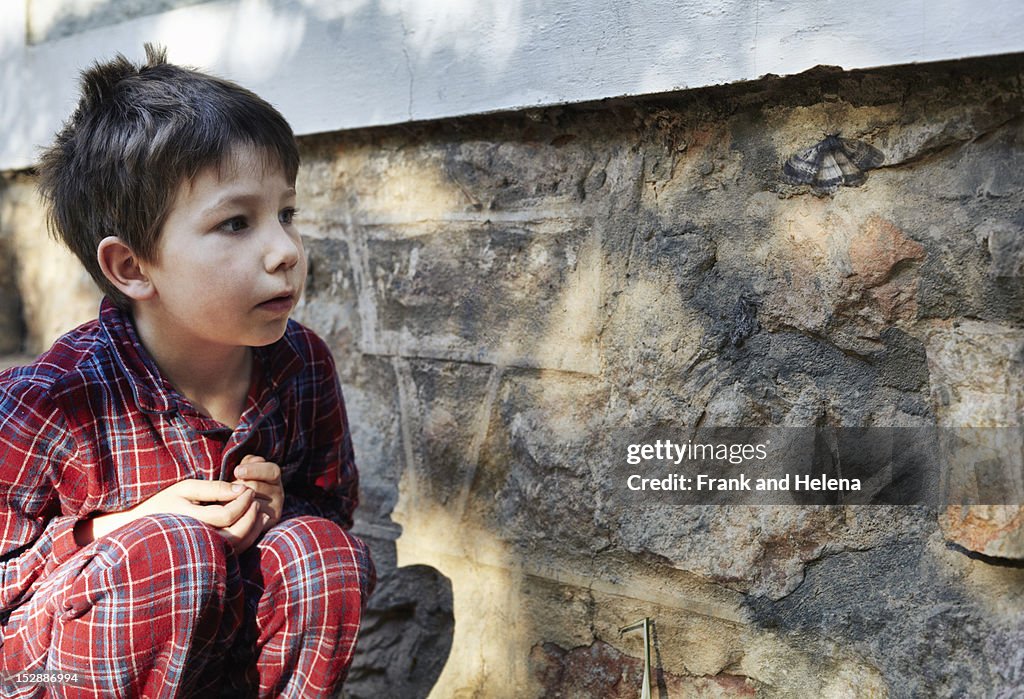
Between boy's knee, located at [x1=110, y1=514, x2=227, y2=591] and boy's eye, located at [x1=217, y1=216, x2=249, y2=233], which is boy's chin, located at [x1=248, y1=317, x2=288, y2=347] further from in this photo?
boy's knee, located at [x1=110, y1=514, x2=227, y2=591]

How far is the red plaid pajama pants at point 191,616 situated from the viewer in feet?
4.42

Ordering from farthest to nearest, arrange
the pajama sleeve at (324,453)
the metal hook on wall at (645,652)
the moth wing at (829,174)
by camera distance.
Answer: the pajama sleeve at (324,453) → the metal hook on wall at (645,652) → the moth wing at (829,174)

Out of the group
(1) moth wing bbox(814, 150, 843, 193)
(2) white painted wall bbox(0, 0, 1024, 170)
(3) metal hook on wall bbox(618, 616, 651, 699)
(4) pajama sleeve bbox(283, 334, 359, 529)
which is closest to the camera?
(2) white painted wall bbox(0, 0, 1024, 170)

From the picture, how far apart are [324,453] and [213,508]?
29 cm

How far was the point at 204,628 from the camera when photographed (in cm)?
141

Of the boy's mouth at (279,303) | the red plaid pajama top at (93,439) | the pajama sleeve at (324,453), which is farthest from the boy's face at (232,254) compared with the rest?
the pajama sleeve at (324,453)

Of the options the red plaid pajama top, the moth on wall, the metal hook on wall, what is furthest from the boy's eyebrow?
the metal hook on wall

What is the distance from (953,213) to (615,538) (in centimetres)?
69

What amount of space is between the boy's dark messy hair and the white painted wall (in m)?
0.34

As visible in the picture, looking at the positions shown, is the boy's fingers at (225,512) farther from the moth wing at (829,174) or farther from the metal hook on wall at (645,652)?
the moth wing at (829,174)

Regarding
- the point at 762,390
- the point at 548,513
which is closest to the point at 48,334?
the point at 548,513

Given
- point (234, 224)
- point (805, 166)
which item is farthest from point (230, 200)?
point (805, 166)

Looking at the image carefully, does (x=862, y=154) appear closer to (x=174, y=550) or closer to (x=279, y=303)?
(x=279, y=303)

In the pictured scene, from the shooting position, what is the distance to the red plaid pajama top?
4.69 ft
